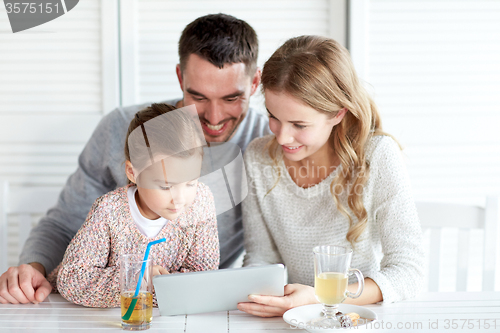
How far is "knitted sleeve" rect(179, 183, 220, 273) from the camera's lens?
3.60 ft

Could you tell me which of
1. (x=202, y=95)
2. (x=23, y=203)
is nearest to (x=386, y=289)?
(x=202, y=95)

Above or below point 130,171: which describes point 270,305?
below

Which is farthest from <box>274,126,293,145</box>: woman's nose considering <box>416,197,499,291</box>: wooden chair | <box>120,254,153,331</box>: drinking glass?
<box>416,197,499,291</box>: wooden chair

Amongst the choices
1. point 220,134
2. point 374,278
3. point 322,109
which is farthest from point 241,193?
point 374,278

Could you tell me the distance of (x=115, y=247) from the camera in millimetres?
1028

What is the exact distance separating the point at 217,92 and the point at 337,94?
37 centimetres

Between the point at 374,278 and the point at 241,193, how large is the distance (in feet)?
1.62

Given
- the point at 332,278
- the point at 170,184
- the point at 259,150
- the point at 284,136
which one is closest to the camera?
the point at 332,278

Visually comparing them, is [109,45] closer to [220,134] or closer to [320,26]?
[220,134]

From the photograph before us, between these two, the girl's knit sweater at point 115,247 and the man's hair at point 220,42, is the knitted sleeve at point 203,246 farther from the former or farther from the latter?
the man's hair at point 220,42

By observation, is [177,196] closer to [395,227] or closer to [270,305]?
[270,305]

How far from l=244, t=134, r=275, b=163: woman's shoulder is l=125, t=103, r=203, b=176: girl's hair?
0.36 m

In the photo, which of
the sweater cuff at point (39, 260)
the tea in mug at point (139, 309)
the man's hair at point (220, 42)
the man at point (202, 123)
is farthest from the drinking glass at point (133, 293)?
the man's hair at point (220, 42)

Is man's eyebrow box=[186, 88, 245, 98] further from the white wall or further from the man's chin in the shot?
the white wall
